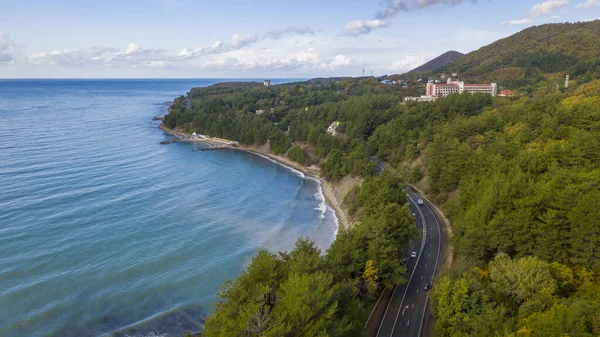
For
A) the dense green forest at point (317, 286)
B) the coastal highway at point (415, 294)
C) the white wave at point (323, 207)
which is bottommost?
the white wave at point (323, 207)

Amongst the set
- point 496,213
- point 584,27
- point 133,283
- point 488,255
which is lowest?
point 133,283

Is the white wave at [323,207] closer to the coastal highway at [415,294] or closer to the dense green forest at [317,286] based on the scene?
the coastal highway at [415,294]

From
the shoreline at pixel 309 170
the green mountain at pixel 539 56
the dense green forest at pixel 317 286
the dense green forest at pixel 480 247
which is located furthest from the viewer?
the green mountain at pixel 539 56

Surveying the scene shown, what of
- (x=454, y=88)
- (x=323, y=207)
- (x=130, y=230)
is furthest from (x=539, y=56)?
(x=130, y=230)

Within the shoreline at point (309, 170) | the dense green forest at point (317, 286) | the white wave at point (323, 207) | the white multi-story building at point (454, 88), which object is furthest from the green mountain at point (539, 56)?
the dense green forest at point (317, 286)

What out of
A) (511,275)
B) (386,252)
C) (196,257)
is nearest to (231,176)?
(196,257)

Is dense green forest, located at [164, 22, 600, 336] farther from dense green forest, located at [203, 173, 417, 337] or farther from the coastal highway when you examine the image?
the coastal highway

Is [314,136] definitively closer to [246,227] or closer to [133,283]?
[246,227]

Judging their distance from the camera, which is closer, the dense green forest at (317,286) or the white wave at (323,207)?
the dense green forest at (317,286)
